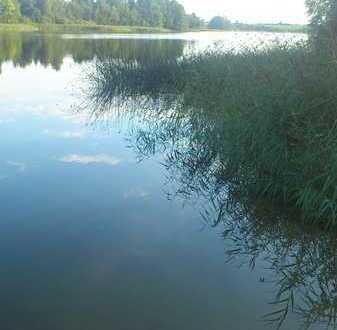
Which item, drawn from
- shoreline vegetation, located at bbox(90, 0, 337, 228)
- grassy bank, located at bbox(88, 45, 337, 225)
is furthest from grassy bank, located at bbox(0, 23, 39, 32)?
grassy bank, located at bbox(88, 45, 337, 225)

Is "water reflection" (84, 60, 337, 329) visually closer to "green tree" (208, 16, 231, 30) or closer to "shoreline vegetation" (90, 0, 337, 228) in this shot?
"shoreline vegetation" (90, 0, 337, 228)

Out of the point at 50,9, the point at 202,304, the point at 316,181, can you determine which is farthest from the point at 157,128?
the point at 50,9

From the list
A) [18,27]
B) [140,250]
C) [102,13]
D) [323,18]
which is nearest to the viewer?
[140,250]

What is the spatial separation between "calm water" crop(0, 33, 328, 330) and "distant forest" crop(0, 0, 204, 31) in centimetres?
6570

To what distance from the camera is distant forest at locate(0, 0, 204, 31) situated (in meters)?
72.1

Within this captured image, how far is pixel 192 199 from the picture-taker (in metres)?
6.20

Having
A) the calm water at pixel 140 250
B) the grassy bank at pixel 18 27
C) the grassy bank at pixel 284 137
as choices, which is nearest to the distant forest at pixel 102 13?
the grassy bank at pixel 18 27

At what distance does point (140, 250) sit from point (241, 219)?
1515 millimetres

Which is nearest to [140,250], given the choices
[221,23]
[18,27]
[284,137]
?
[284,137]

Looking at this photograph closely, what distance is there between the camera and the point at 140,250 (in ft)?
15.3

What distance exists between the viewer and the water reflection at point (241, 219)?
12.8 ft

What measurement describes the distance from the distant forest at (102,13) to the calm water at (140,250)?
216 feet

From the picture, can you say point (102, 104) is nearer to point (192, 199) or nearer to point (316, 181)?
point (192, 199)

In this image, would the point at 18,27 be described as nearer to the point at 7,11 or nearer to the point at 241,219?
the point at 7,11
